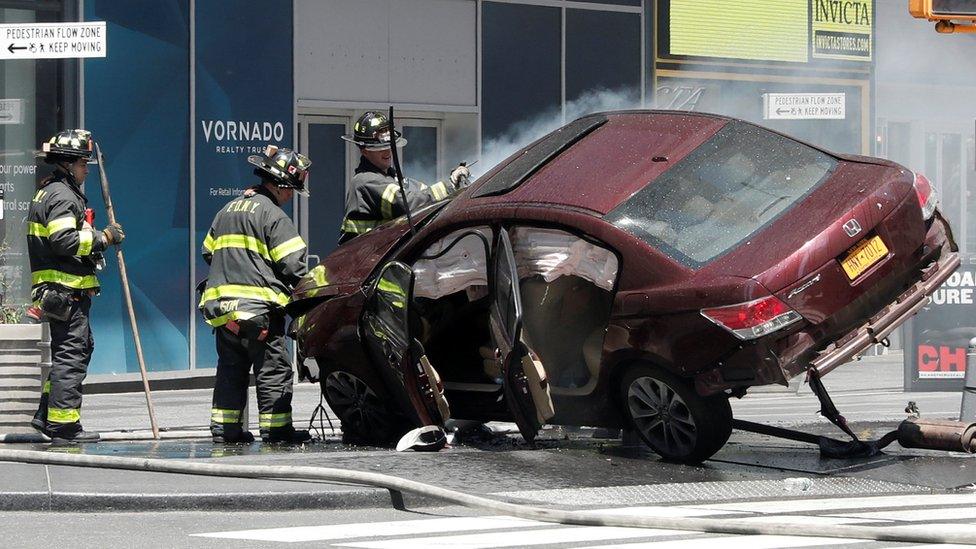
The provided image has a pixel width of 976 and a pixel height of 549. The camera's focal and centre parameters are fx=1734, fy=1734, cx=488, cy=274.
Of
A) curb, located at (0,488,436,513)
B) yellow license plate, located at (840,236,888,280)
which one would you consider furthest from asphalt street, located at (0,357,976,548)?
yellow license plate, located at (840,236,888,280)

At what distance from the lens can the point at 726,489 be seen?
8.21 m

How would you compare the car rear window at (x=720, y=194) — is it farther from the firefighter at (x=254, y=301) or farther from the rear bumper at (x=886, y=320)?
the firefighter at (x=254, y=301)

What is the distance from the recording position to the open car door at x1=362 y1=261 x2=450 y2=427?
9.30 m

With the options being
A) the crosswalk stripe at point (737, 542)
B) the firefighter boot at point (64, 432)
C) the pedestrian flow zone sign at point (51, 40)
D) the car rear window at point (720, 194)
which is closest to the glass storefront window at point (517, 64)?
the pedestrian flow zone sign at point (51, 40)

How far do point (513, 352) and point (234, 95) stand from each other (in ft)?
30.1

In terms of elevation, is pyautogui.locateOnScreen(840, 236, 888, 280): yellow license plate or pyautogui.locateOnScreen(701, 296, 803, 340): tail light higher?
pyautogui.locateOnScreen(840, 236, 888, 280): yellow license plate

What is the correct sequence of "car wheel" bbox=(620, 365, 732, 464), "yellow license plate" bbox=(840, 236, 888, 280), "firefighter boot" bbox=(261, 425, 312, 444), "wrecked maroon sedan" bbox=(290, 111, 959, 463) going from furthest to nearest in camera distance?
"firefighter boot" bbox=(261, 425, 312, 444) → "car wheel" bbox=(620, 365, 732, 464) → "yellow license plate" bbox=(840, 236, 888, 280) → "wrecked maroon sedan" bbox=(290, 111, 959, 463)

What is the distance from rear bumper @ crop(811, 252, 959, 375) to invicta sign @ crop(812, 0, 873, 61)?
492 inches

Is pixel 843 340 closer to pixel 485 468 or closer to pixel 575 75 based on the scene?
pixel 485 468

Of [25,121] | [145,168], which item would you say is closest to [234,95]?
[145,168]

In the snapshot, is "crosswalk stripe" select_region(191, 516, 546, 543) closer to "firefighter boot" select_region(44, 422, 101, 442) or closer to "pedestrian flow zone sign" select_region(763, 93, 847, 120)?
"firefighter boot" select_region(44, 422, 101, 442)

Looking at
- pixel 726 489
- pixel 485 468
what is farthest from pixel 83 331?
pixel 726 489

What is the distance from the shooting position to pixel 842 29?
21.5m

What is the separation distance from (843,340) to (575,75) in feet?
37.3
